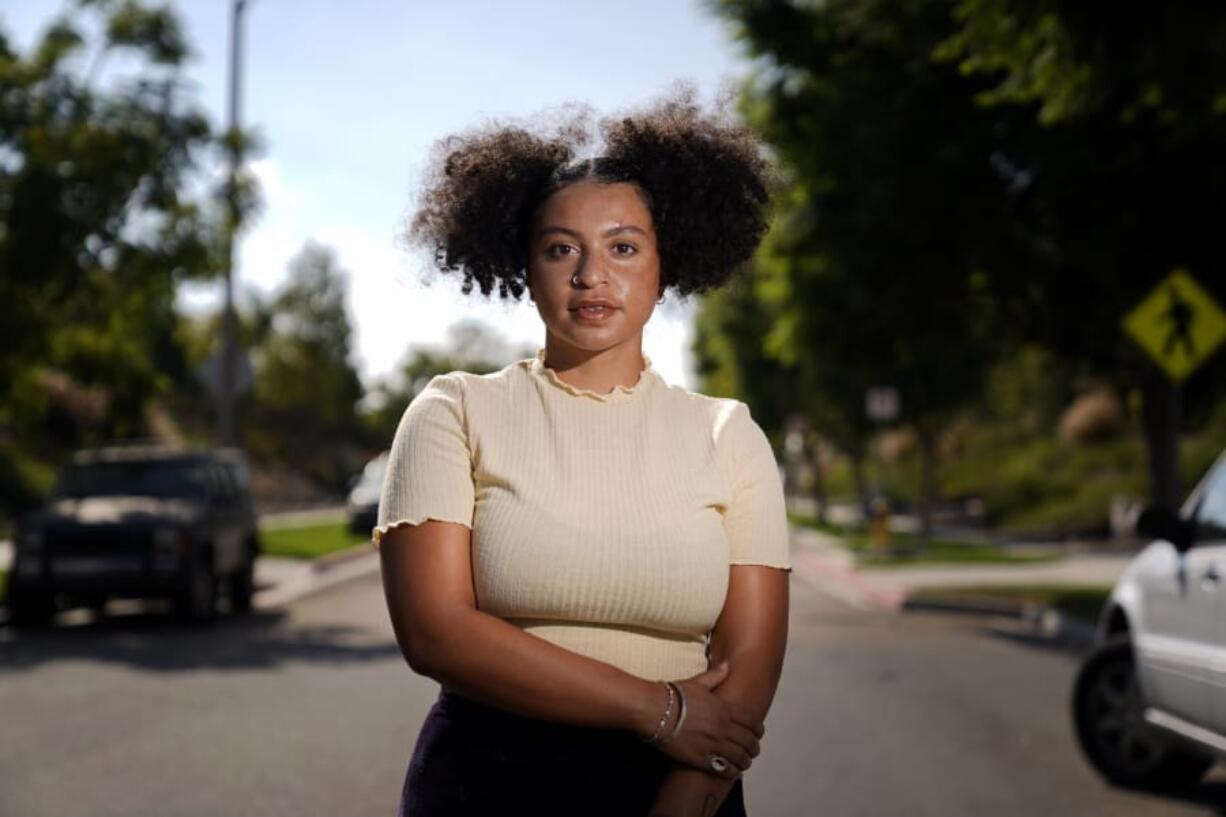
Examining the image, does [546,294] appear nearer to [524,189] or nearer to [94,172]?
[524,189]

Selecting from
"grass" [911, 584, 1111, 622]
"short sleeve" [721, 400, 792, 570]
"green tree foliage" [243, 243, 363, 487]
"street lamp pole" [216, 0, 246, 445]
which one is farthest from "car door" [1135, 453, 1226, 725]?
"green tree foliage" [243, 243, 363, 487]

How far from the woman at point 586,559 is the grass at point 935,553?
25.2 m

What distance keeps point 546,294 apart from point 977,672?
10.9m

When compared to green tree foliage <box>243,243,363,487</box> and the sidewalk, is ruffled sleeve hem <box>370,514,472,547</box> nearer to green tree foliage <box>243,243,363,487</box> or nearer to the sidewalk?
the sidewalk

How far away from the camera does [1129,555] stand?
3244 cm

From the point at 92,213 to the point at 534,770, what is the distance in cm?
1696

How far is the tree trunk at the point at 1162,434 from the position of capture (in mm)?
19375

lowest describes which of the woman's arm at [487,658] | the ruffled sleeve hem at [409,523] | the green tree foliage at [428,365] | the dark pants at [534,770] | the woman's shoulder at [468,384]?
the green tree foliage at [428,365]

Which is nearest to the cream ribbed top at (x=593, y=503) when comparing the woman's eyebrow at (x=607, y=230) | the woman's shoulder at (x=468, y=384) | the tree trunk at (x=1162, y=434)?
the woman's shoulder at (x=468, y=384)

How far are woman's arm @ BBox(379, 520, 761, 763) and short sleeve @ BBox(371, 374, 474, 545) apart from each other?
2 cm

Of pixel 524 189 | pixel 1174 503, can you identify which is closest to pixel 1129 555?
pixel 1174 503

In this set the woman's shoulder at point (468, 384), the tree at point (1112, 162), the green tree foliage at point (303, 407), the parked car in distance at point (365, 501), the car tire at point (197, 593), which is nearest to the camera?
the woman's shoulder at point (468, 384)

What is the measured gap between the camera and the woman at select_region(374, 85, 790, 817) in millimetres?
2420

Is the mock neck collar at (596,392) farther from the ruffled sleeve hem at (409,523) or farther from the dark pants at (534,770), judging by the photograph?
the dark pants at (534,770)
